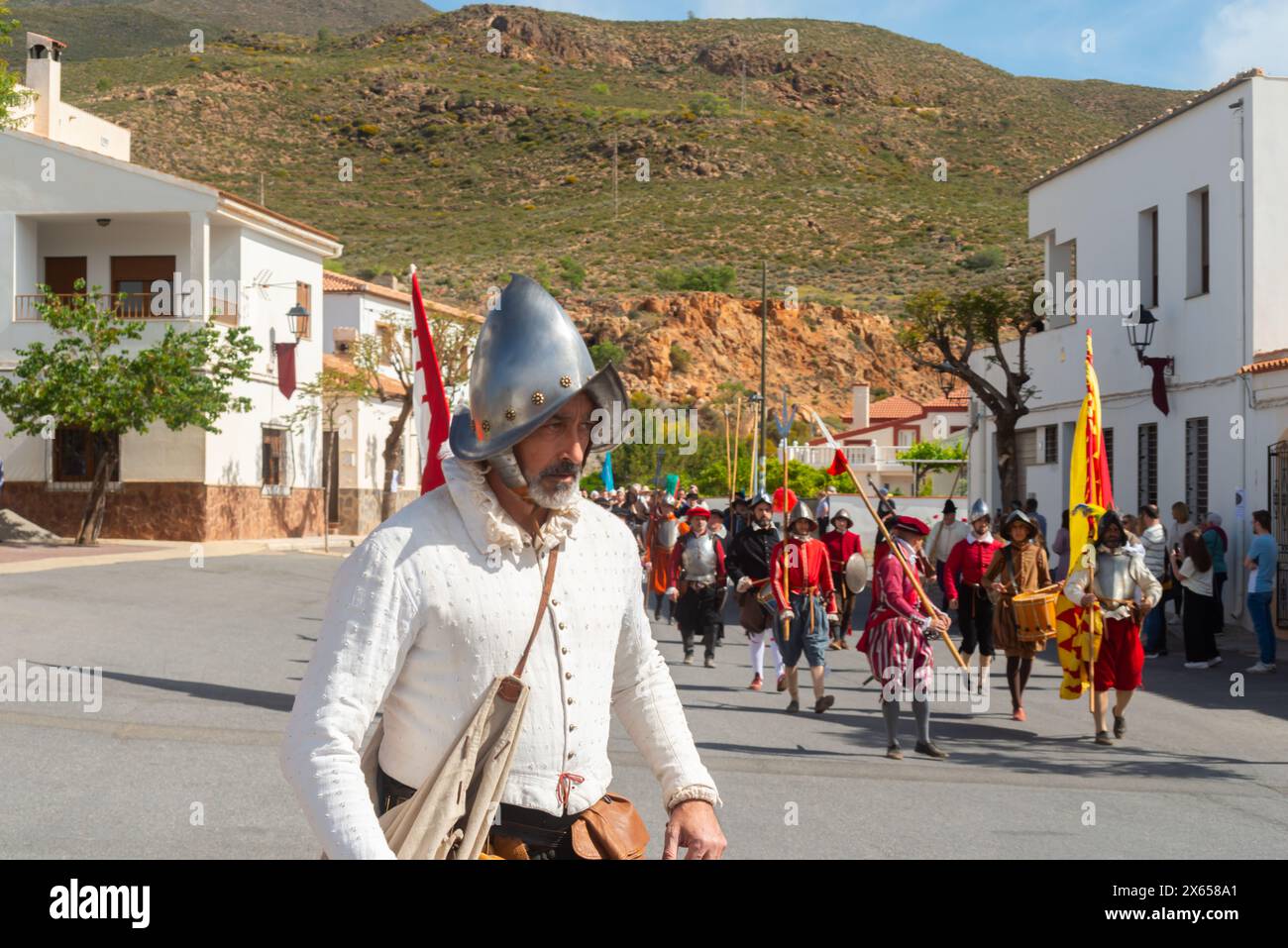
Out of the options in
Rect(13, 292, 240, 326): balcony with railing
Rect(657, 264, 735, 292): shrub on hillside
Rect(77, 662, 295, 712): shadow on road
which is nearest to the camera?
Rect(77, 662, 295, 712): shadow on road

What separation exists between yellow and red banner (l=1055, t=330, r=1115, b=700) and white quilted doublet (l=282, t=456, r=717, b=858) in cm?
934

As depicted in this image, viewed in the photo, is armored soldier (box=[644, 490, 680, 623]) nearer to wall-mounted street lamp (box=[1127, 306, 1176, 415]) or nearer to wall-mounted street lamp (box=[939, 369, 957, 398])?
wall-mounted street lamp (box=[1127, 306, 1176, 415])

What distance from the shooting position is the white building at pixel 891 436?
217 feet

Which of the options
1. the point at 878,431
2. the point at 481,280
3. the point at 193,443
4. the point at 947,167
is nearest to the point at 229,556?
the point at 193,443

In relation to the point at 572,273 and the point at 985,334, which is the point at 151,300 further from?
the point at 572,273

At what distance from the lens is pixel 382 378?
4712 centimetres

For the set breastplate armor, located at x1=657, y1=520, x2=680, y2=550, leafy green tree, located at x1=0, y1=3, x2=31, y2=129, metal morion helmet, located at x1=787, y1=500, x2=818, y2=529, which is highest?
leafy green tree, located at x1=0, y1=3, x2=31, y2=129

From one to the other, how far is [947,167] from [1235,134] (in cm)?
7598

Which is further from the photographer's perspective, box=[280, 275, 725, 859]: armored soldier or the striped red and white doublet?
the striped red and white doublet

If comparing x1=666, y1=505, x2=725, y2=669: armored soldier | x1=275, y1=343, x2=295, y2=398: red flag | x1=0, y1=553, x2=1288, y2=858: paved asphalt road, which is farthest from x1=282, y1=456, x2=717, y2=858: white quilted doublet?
x1=275, y1=343, x2=295, y2=398: red flag

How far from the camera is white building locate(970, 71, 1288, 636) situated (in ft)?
67.9

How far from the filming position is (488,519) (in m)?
2.68
